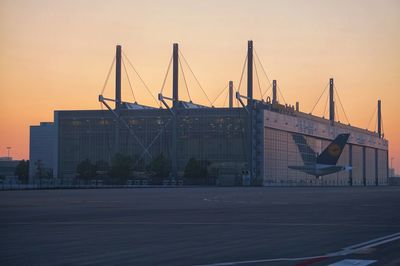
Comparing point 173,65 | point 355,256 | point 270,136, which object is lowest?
point 355,256

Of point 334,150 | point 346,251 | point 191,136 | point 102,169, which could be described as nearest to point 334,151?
point 334,150

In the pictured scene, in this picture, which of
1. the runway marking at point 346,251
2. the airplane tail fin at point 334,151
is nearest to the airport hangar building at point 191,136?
the airplane tail fin at point 334,151

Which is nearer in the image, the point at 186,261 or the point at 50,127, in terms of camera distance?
the point at 186,261

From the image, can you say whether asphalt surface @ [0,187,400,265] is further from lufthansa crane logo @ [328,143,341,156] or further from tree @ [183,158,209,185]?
tree @ [183,158,209,185]

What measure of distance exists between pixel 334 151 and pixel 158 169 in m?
35.3

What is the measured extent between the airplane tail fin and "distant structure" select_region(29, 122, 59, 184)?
6461cm

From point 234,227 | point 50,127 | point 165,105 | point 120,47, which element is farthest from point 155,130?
point 234,227

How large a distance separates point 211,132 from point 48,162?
43.5 metres

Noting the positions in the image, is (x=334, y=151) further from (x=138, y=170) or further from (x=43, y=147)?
(x=43, y=147)

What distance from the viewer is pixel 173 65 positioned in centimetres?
14012

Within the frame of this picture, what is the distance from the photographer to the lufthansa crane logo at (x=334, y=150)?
12649cm

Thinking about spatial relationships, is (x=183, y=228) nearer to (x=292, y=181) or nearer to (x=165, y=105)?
(x=165, y=105)

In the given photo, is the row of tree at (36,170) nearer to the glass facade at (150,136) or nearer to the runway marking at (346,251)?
the glass facade at (150,136)

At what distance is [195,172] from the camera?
451 ft
